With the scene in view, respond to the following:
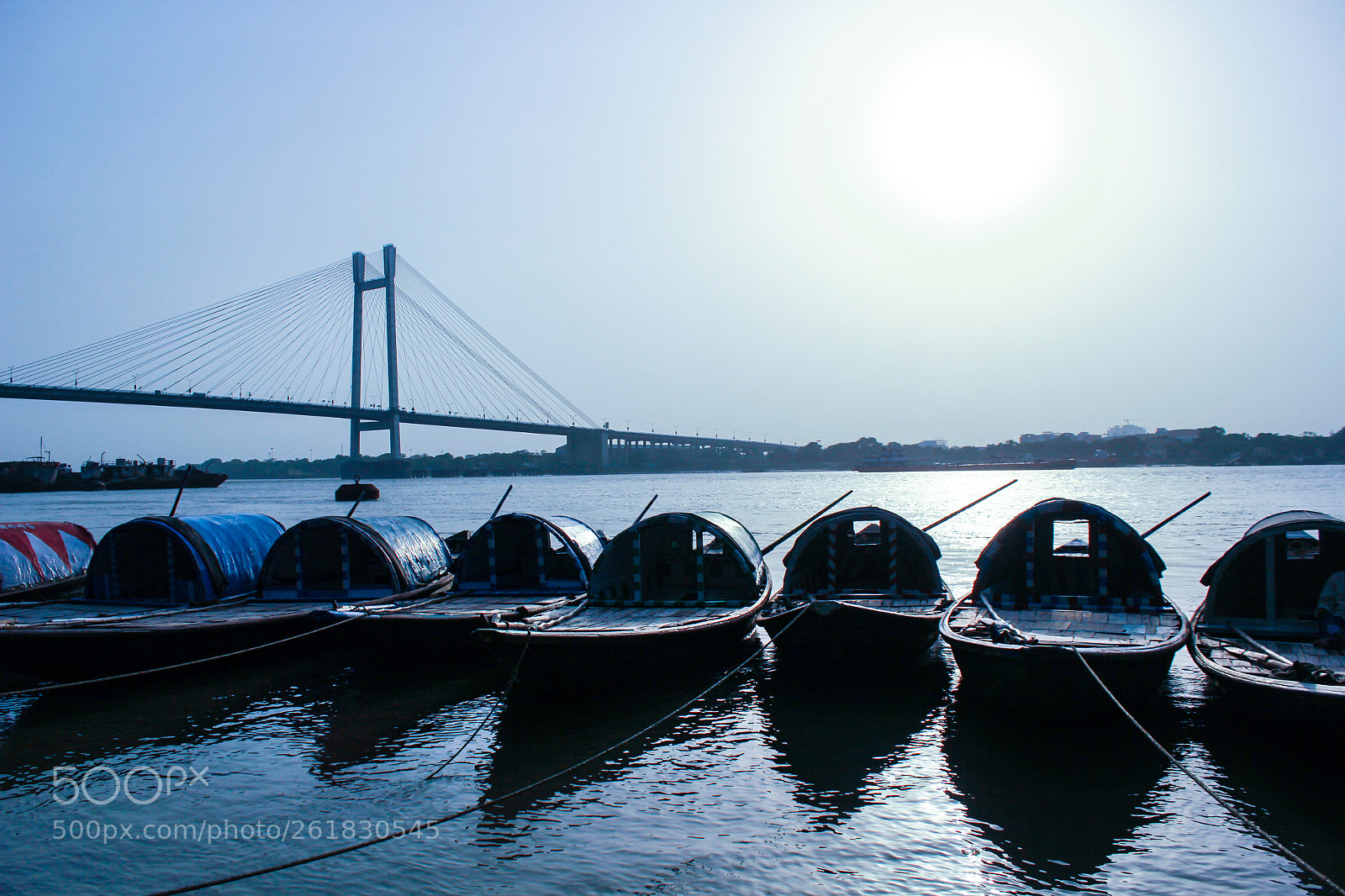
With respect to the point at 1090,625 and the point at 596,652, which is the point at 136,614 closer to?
the point at 596,652

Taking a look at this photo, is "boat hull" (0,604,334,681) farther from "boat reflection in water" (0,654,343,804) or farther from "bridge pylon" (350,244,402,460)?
"bridge pylon" (350,244,402,460)

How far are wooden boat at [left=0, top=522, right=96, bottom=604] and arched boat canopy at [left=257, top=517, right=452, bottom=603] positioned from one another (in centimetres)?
552

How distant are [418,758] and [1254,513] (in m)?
47.0

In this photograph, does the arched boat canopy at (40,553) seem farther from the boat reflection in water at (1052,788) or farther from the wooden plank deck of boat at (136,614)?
the boat reflection in water at (1052,788)

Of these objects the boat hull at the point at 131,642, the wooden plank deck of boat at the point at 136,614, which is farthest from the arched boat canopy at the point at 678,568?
the wooden plank deck of boat at the point at 136,614

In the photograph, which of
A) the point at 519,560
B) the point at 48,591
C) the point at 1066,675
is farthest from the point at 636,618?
the point at 48,591

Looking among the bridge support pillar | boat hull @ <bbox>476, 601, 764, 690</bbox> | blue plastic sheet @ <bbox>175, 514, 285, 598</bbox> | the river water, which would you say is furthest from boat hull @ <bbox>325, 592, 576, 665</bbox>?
the bridge support pillar

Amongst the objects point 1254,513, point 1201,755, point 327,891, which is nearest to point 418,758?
point 327,891

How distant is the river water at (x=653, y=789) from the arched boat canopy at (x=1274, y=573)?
3.99 ft

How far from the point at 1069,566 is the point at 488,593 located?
30.0ft

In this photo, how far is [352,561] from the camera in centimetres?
1480

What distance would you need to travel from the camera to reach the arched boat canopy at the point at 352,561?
13.7m

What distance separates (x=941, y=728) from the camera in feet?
29.5

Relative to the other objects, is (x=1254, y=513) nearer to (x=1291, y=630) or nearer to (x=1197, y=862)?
(x=1291, y=630)
